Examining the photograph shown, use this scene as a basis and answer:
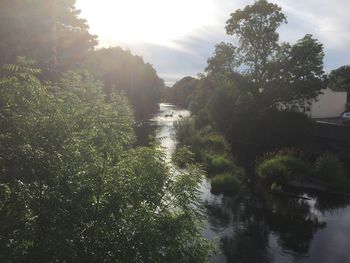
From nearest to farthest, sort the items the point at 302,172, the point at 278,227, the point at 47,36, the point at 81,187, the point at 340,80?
the point at 81,187, the point at 278,227, the point at 47,36, the point at 302,172, the point at 340,80

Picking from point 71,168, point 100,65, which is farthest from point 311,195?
point 100,65

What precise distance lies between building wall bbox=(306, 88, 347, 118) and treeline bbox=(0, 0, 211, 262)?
6090cm

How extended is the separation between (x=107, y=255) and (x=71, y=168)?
87.0 inches

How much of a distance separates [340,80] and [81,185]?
101 m

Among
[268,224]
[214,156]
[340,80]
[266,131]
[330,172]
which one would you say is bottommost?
[268,224]

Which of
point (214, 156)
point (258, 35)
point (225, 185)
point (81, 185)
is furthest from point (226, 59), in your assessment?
point (81, 185)

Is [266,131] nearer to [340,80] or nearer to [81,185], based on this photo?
[81,185]

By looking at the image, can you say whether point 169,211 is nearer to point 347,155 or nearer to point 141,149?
point 141,149

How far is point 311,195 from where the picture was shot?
2939 cm

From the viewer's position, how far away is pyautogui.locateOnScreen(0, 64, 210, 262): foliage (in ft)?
26.1

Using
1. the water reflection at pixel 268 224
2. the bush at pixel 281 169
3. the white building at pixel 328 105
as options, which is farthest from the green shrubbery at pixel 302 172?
the white building at pixel 328 105

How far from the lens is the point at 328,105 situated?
7288 cm

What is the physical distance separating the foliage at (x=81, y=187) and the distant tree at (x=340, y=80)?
76.9 m

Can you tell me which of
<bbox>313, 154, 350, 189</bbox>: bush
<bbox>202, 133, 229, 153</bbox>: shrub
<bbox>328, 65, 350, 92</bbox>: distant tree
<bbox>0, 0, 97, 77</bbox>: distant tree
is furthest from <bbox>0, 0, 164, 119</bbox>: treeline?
<bbox>328, 65, 350, 92</bbox>: distant tree
